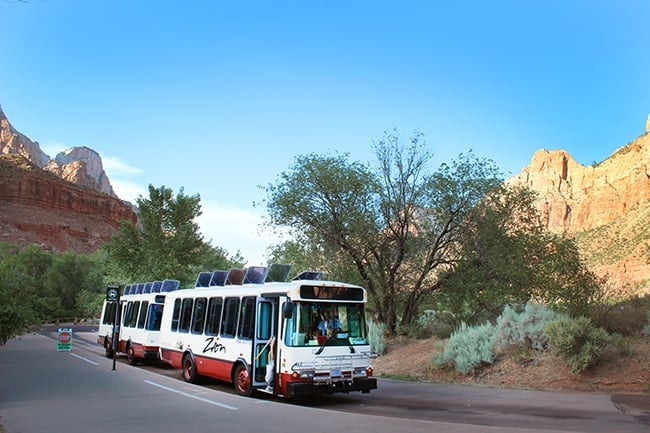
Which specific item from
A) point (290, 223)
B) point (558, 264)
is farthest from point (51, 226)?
point (558, 264)

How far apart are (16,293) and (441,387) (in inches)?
448

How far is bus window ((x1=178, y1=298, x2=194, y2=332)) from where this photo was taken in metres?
17.2

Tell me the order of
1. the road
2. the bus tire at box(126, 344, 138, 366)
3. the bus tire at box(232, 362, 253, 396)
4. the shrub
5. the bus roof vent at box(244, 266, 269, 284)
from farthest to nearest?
the bus tire at box(126, 344, 138, 366) < the shrub < the bus roof vent at box(244, 266, 269, 284) < the bus tire at box(232, 362, 253, 396) < the road

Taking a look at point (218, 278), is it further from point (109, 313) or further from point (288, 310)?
point (109, 313)

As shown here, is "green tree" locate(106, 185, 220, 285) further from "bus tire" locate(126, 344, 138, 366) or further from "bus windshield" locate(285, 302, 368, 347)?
"bus windshield" locate(285, 302, 368, 347)

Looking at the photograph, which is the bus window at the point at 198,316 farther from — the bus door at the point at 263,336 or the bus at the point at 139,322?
the bus at the point at 139,322

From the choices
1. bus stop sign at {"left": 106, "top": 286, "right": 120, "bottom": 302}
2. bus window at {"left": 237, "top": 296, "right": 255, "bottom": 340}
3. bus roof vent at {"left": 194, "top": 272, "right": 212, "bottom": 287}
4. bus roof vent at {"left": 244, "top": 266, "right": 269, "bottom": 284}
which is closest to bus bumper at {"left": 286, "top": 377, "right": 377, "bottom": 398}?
bus window at {"left": 237, "top": 296, "right": 255, "bottom": 340}

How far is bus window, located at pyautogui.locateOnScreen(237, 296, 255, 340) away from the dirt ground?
20.8 ft

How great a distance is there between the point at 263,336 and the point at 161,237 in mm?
41268

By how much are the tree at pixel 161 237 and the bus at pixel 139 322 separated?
75.9 feet

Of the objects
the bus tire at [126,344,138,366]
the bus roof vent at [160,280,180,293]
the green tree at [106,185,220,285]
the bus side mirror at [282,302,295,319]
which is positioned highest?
the green tree at [106,185,220,285]

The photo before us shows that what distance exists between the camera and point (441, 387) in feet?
48.9

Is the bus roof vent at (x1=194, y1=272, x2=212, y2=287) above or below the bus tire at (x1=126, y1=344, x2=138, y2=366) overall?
above

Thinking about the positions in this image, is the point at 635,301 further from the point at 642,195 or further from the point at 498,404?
the point at 642,195
